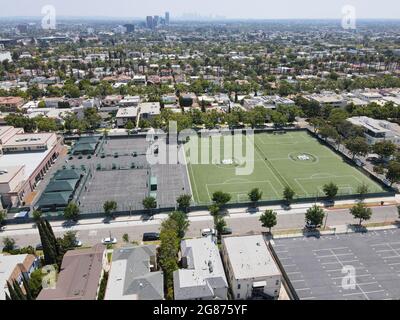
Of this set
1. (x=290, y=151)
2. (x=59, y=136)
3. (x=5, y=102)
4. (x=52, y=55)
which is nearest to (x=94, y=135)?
(x=59, y=136)

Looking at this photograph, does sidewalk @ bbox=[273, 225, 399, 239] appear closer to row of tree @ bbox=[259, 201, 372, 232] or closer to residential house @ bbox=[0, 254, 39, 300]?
row of tree @ bbox=[259, 201, 372, 232]

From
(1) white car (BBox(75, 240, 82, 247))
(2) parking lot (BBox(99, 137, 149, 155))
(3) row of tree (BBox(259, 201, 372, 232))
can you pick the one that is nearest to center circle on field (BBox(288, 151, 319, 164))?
(3) row of tree (BBox(259, 201, 372, 232))

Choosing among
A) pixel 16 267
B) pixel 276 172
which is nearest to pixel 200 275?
pixel 16 267

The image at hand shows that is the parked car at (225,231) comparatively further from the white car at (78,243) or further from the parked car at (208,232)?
the white car at (78,243)

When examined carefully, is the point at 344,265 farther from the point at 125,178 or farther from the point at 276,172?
the point at 125,178

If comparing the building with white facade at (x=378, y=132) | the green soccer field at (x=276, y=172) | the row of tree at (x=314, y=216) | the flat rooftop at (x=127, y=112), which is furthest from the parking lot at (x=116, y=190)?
the building with white facade at (x=378, y=132)

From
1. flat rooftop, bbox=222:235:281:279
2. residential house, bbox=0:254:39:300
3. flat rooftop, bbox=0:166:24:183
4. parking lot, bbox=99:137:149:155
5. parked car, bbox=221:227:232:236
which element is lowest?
parked car, bbox=221:227:232:236
